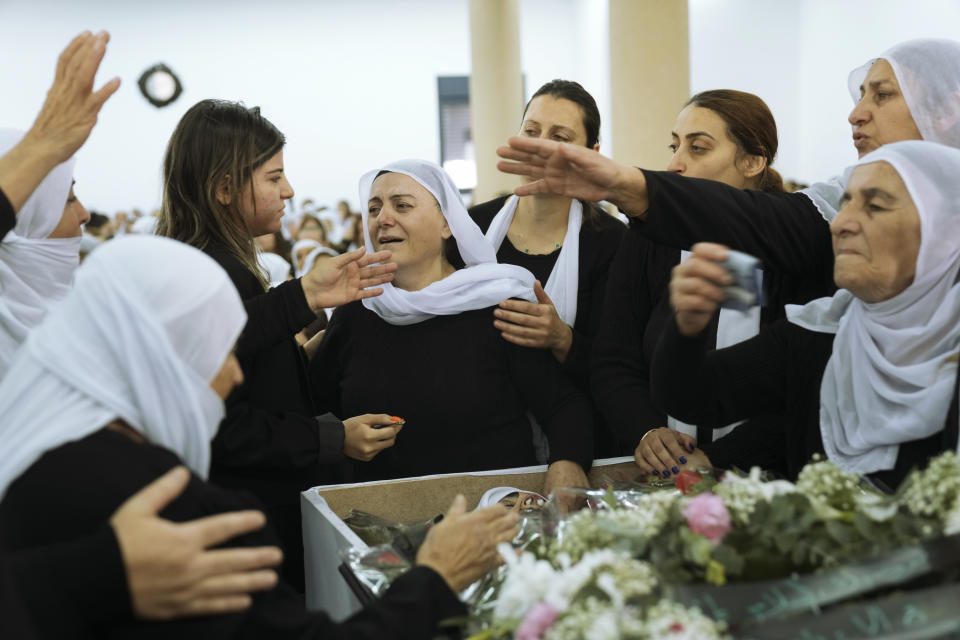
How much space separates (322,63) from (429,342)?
1358 centimetres

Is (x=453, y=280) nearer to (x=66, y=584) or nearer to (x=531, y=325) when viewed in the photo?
(x=531, y=325)

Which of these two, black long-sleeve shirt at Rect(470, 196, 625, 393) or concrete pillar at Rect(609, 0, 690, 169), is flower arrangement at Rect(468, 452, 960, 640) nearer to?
black long-sleeve shirt at Rect(470, 196, 625, 393)

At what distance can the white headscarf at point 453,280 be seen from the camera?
107 inches

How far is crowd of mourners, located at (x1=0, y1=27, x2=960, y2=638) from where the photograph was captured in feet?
4.31

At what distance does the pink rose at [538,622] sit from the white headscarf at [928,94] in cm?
156

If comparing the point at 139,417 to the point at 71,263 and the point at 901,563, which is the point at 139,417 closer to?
the point at 901,563

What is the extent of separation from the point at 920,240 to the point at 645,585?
3.37ft

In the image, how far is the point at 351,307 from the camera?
9.46ft

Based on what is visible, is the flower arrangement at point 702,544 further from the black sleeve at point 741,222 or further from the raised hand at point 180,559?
the black sleeve at point 741,222

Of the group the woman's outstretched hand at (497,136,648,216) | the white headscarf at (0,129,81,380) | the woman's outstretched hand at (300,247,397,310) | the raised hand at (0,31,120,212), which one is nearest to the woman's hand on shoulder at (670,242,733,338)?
the woman's outstretched hand at (497,136,648,216)

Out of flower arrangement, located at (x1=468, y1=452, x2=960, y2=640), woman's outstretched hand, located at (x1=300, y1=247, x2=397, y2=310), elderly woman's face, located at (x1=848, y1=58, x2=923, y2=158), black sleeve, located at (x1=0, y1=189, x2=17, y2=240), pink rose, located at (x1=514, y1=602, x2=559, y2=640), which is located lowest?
pink rose, located at (x1=514, y1=602, x2=559, y2=640)

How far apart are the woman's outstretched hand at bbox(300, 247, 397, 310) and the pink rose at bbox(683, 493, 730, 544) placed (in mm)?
1276

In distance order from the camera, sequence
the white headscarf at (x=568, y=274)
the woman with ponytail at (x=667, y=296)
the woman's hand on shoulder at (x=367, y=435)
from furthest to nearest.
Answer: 1. the white headscarf at (x=568, y=274)
2. the woman with ponytail at (x=667, y=296)
3. the woman's hand on shoulder at (x=367, y=435)

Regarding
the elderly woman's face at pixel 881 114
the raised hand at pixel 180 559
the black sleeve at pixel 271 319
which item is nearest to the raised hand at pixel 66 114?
the black sleeve at pixel 271 319
